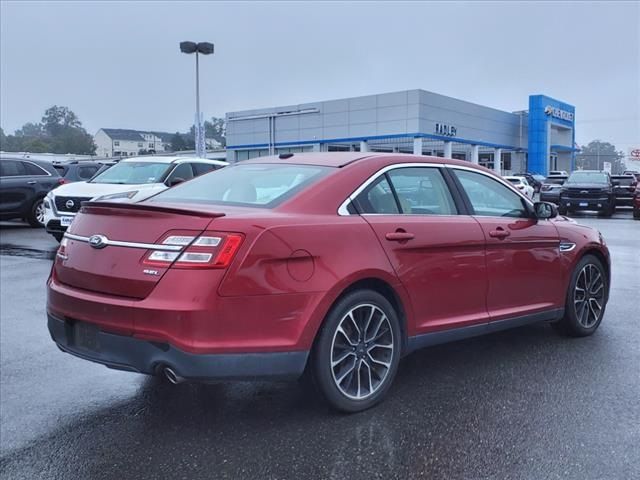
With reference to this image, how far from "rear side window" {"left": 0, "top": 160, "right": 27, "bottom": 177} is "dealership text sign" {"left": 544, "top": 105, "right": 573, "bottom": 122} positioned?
4490 centimetres

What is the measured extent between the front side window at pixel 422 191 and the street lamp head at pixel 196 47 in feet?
71.4

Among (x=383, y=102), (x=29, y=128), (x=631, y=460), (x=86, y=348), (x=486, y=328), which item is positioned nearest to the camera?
A: (x=631, y=460)

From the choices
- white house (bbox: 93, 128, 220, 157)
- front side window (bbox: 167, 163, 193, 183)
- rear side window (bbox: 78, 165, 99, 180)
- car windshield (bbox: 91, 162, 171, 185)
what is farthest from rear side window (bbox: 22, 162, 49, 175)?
white house (bbox: 93, 128, 220, 157)

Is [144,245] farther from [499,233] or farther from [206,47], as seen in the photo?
[206,47]

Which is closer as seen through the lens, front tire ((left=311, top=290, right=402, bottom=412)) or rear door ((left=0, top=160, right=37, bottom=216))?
front tire ((left=311, top=290, right=402, bottom=412))

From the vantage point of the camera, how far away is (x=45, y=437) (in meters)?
3.70

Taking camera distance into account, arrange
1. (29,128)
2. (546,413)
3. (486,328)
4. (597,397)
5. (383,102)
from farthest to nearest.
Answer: (29,128), (383,102), (486,328), (597,397), (546,413)

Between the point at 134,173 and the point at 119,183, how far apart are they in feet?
1.52

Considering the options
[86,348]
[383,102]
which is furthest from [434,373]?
[383,102]

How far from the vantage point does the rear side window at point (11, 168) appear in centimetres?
1530

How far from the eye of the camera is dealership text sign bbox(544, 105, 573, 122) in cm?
5206

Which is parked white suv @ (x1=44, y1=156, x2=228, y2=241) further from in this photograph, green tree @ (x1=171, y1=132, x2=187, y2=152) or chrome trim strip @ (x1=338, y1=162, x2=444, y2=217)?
green tree @ (x1=171, y1=132, x2=187, y2=152)

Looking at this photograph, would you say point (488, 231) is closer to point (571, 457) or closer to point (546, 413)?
point (546, 413)

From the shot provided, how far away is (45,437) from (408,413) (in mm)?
2137
